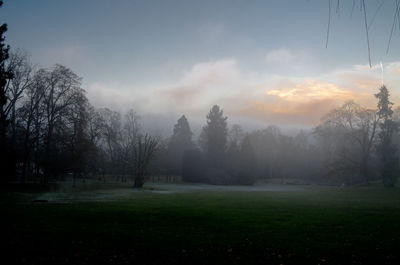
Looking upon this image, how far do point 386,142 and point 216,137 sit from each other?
1291 inches

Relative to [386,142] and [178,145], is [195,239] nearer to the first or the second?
[386,142]

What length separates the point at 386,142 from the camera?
34969 mm

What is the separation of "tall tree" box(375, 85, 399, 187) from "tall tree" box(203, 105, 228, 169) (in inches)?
1193

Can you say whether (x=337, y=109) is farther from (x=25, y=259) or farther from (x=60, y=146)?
(x=25, y=259)

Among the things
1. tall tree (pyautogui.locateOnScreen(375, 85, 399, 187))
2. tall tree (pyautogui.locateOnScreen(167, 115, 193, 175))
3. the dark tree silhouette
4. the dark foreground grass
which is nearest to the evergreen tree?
the dark tree silhouette

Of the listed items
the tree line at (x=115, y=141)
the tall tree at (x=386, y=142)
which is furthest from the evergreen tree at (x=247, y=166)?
the tall tree at (x=386, y=142)

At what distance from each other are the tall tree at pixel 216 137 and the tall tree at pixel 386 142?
30310 mm

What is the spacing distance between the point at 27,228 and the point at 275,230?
8.53 metres

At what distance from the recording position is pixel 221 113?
208 ft

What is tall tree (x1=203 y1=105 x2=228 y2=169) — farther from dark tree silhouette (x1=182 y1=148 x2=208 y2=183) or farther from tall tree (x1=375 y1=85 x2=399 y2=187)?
tall tree (x1=375 y1=85 x2=399 y2=187)

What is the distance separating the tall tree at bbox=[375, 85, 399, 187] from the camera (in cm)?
3378

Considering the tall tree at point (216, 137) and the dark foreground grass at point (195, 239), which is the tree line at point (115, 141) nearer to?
the tall tree at point (216, 137)

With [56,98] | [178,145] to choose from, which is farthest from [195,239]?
[178,145]

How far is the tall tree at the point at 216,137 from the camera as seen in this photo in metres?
59.1
